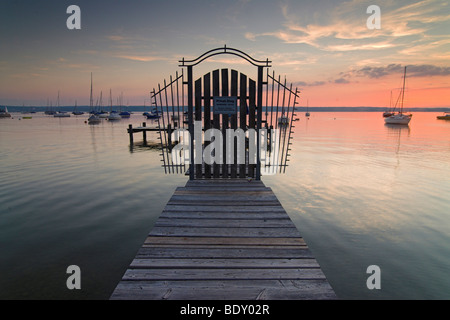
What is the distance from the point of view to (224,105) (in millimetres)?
7684

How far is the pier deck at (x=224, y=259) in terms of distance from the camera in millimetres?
3088

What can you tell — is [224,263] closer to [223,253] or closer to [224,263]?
[224,263]

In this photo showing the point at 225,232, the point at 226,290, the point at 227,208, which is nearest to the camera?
the point at 226,290

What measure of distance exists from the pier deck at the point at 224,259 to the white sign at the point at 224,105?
3.01 meters

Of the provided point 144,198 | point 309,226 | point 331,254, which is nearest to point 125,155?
point 144,198

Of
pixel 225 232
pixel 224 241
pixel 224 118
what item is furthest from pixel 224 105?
pixel 224 241

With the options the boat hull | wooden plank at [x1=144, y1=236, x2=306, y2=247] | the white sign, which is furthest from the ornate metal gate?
the boat hull

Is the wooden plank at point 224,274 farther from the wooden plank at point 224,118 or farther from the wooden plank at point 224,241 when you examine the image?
the wooden plank at point 224,118

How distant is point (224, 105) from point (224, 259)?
16.3 ft

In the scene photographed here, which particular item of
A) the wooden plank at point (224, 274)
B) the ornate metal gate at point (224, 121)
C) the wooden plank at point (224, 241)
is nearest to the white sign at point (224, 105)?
the ornate metal gate at point (224, 121)

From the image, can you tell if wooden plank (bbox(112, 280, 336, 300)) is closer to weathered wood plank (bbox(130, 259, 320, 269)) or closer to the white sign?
weathered wood plank (bbox(130, 259, 320, 269))
